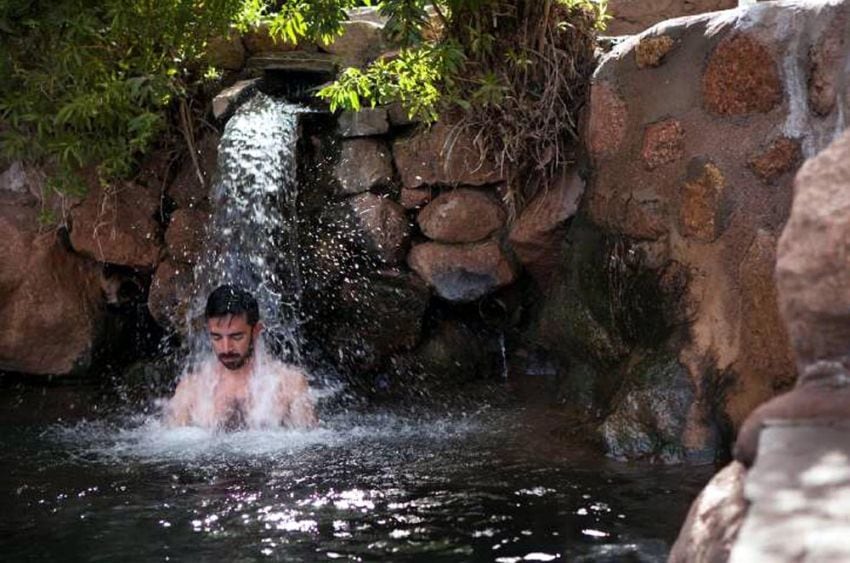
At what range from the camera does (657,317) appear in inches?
199

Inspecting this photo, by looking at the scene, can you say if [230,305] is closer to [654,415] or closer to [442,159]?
[442,159]

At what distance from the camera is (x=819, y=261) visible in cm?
231

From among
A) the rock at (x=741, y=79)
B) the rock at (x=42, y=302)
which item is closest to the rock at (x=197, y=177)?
the rock at (x=42, y=302)

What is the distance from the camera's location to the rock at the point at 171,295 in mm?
6664

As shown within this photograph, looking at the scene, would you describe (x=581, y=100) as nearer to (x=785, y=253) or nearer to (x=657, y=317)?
(x=657, y=317)

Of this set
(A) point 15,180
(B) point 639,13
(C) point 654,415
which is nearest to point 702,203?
(C) point 654,415

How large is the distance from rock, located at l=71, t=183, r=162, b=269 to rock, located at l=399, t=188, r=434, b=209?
155 centimetres

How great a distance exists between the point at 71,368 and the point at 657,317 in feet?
12.3

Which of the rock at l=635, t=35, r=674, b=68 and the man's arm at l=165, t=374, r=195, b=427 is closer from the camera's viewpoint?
the rock at l=635, t=35, r=674, b=68

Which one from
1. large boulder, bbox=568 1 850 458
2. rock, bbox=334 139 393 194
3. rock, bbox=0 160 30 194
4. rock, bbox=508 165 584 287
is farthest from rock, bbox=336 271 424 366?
rock, bbox=0 160 30 194

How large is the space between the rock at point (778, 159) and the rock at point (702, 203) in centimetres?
17

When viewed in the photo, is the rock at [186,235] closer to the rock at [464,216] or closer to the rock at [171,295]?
the rock at [171,295]

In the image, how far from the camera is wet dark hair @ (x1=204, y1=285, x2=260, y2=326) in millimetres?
5465

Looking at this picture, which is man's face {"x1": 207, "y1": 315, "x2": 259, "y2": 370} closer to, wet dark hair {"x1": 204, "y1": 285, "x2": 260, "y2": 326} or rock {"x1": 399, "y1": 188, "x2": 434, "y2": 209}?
wet dark hair {"x1": 204, "y1": 285, "x2": 260, "y2": 326}
